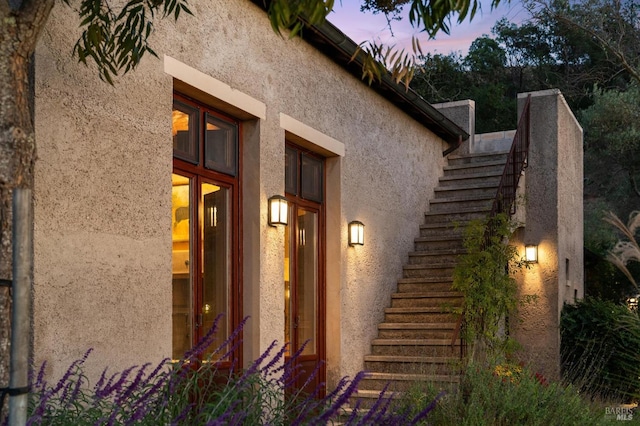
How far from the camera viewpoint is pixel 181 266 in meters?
6.71

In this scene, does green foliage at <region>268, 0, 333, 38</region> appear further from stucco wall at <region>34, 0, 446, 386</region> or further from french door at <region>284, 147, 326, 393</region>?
french door at <region>284, 147, 326, 393</region>

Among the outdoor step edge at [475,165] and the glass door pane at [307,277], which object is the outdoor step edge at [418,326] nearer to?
the glass door pane at [307,277]

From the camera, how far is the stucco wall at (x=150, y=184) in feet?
16.8

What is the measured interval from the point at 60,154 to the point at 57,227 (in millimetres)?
461

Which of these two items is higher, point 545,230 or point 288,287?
point 545,230

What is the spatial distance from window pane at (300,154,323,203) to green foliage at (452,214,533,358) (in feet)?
7.36

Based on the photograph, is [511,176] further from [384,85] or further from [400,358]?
[400,358]

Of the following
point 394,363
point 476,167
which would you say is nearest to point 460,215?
point 476,167

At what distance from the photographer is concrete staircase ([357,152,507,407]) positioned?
31.3 ft

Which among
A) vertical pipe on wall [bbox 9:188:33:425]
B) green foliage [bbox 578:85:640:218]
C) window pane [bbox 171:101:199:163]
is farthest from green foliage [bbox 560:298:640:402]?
vertical pipe on wall [bbox 9:188:33:425]

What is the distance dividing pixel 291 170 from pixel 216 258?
1.75m

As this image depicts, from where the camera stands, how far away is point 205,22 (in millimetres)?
6734

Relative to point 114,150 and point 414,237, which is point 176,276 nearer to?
point 114,150

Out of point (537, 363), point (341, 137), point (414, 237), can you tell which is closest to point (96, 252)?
point (341, 137)
